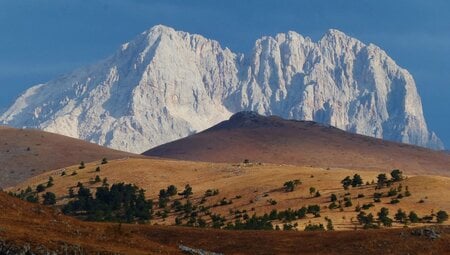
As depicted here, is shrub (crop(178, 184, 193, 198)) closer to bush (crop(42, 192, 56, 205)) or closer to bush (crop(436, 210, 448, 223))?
bush (crop(42, 192, 56, 205))

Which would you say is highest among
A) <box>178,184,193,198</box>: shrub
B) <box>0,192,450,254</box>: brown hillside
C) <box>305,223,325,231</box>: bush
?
<box>178,184,193,198</box>: shrub

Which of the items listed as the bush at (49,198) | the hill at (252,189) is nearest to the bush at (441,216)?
the hill at (252,189)

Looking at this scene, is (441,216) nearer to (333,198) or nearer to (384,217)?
(384,217)

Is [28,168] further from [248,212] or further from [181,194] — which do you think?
[248,212]

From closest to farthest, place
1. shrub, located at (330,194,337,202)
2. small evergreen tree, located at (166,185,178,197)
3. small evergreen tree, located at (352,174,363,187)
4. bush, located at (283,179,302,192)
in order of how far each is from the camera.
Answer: shrub, located at (330,194,337,202)
small evergreen tree, located at (352,174,363,187)
bush, located at (283,179,302,192)
small evergreen tree, located at (166,185,178,197)

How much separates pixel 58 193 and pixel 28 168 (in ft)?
255

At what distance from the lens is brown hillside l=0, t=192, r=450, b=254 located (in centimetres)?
3600

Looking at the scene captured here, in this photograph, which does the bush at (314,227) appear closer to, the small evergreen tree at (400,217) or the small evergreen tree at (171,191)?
the small evergreen tree at (400,217)

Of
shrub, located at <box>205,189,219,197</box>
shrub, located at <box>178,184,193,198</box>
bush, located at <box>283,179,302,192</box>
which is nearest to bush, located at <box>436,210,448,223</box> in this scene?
bush, located at <box>283,179,302,192</box>

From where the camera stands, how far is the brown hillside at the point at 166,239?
118ft

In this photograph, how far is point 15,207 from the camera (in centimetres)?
4691

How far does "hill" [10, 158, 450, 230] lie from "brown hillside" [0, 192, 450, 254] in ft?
63.5

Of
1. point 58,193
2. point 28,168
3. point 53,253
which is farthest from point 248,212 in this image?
point 28,168

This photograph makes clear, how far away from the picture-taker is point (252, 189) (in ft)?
342
